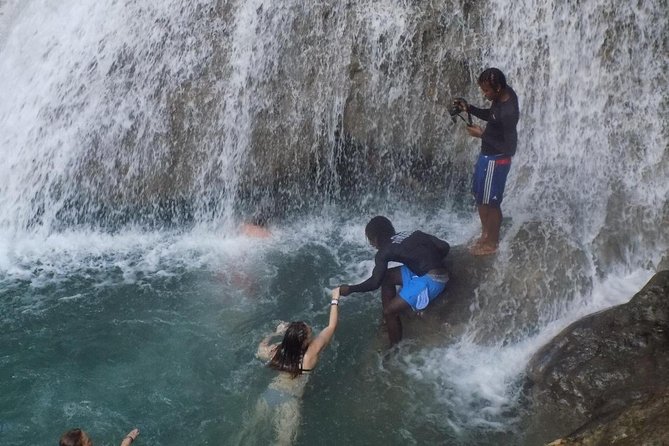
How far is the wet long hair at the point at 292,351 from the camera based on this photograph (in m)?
5.39

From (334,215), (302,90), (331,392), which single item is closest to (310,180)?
(334,215)

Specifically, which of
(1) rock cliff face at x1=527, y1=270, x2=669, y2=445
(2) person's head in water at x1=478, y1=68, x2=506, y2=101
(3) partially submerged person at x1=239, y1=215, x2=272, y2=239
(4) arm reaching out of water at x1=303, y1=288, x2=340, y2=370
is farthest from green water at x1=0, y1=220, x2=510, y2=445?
(2) person's head in water at x1=478, y1=68, x2=506, y2=101

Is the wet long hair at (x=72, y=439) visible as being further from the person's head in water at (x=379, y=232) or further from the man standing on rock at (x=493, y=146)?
the man standing on rock at (x=493, y=146)

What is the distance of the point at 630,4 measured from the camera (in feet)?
26.6

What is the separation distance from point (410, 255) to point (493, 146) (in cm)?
134

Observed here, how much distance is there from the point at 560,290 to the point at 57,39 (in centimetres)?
749

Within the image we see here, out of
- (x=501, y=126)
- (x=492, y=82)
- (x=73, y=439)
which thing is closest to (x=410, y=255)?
(x=501, y=126)

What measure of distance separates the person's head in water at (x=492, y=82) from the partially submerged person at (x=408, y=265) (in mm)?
1399

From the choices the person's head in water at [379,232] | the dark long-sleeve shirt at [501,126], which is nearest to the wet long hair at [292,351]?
the person's head in water at [379,232]

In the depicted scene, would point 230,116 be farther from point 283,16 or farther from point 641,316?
point 641,316

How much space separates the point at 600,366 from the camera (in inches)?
219

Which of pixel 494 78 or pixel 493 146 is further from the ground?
pixel 494 78

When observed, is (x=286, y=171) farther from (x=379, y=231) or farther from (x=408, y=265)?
(x=408, y=265)

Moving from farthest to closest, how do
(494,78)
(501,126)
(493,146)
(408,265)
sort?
(493,146)
(501,126)
(408,265)
(494,78)
